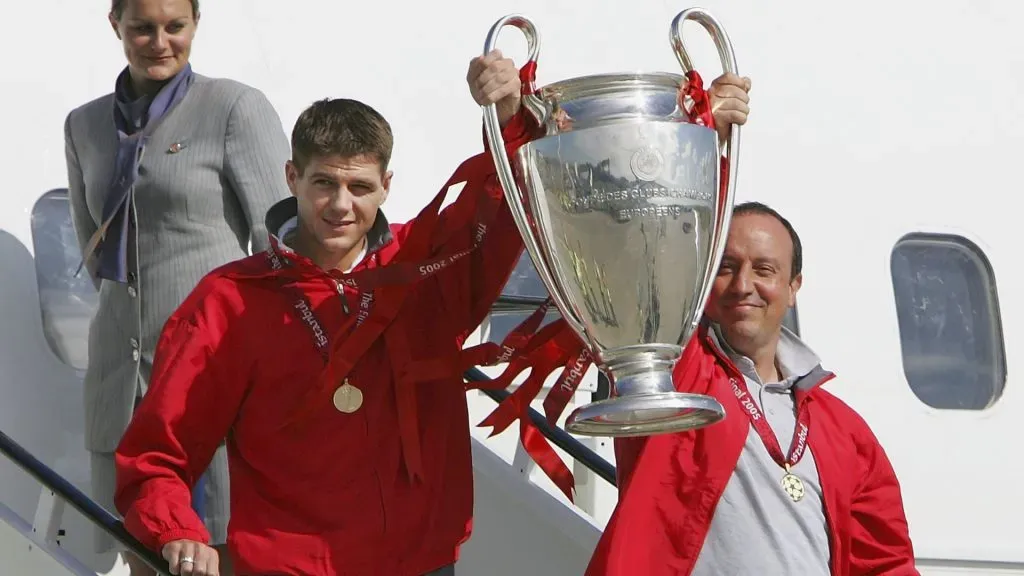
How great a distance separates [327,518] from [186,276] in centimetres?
101

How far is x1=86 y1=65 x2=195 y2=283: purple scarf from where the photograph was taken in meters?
3.95

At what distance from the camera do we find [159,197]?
396cm

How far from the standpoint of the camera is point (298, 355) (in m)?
3.31

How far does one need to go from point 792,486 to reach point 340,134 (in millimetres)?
1154

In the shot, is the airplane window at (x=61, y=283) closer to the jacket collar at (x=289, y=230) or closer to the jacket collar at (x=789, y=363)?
the jacket collar at (x=289, y=230)

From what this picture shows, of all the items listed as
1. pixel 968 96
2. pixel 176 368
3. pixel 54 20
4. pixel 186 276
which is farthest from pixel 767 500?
pixel 968 96

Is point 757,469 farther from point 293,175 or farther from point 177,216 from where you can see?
point 177,216

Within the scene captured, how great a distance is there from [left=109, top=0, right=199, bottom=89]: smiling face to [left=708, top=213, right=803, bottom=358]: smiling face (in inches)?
57.6

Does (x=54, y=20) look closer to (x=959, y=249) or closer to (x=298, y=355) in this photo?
(x=298, y=355)

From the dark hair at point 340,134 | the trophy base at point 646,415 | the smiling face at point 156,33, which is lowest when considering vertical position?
the trophy base at point 646,415

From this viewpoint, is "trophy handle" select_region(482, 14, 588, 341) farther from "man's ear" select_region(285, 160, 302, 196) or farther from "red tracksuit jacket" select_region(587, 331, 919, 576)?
"man's ear" select_region(285, 160, 302, 196)

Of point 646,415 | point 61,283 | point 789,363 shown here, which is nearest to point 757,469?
point 789,363

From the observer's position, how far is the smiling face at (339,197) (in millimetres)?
3295

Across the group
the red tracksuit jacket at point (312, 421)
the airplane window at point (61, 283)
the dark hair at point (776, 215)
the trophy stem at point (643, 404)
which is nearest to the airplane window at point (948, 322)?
the dark hair at point (776, 215)
